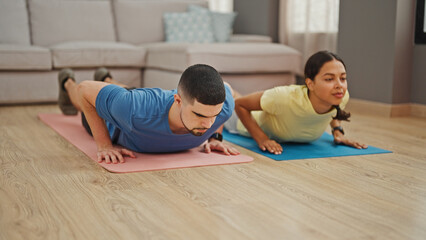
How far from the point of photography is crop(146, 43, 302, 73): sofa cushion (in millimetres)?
4027

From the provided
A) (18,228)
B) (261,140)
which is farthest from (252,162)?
(18,228)

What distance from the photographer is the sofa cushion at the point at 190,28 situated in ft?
16.6

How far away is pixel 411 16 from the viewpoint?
3.72 m

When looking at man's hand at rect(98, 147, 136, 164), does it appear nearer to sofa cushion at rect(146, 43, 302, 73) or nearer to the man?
the man

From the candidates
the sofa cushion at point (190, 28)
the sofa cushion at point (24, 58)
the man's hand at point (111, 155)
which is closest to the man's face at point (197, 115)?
the man's hand at point (111, 155)

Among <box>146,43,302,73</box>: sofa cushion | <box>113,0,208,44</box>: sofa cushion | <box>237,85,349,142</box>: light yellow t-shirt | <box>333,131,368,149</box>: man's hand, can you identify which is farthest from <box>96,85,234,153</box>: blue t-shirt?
<box>113,0,208,44</box>: sofa cushion

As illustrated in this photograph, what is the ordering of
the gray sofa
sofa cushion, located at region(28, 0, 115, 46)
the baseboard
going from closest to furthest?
the baseboard < the gray sofa < sofa cushion, located at region(28, 0, 115, 46)

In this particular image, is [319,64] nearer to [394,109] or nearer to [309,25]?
[394,109]

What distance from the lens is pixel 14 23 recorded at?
4676mm

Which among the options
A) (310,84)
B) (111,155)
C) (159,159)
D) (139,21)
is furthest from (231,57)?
(111,155)

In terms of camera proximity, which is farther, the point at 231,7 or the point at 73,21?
the point at 231,7

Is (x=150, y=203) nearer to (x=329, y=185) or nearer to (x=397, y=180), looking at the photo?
(x=329, y=185)

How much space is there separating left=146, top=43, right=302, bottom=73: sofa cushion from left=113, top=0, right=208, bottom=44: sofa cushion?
805 millimetres

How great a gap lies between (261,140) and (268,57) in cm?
181
